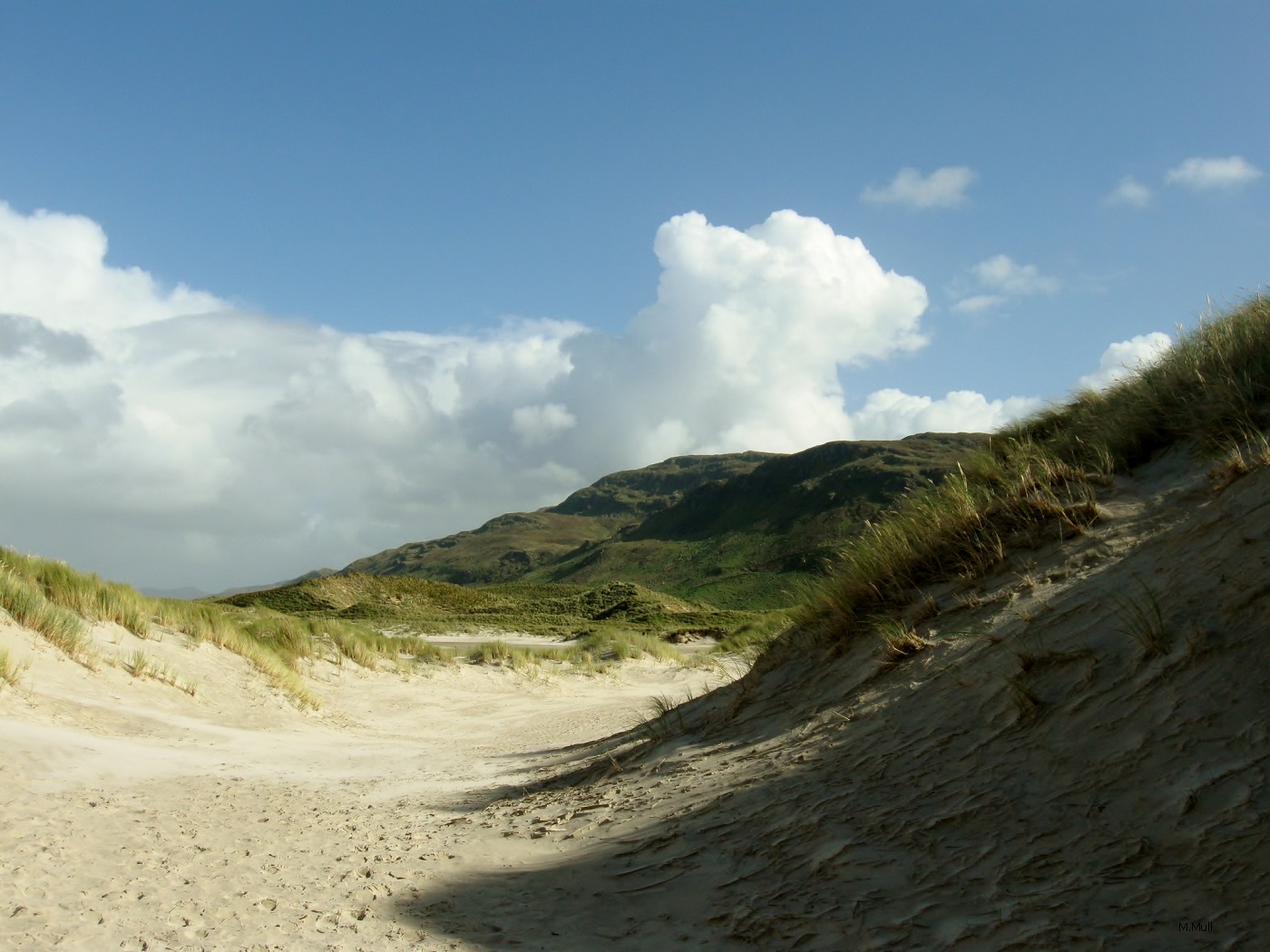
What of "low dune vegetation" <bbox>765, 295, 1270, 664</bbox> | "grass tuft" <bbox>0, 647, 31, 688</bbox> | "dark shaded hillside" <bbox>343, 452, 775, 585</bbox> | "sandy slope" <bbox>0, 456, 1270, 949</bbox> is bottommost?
"sandy slope" <bbox>0, 456, 1270, 949</bbox>

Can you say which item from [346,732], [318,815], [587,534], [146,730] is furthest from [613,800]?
[587,534]

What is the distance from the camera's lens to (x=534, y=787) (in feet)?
23.2

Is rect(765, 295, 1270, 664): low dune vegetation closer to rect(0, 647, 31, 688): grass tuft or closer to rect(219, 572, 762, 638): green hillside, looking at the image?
rect(0, 647, 31, 688): grass tuft

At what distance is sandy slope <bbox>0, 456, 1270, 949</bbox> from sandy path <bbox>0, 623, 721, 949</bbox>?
0.03 m

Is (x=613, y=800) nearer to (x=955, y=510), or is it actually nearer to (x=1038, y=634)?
(x=1038, y=634)

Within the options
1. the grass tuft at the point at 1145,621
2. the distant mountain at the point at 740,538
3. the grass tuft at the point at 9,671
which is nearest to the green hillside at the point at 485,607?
the distant mountain at the point at 740,538

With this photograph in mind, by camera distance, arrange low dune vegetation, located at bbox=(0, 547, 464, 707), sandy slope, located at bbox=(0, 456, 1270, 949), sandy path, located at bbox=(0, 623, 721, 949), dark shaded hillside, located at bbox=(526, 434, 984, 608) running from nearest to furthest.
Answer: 1. sandy slope, located at bbox=(0, 456, 1270, 949)
2. sandy path, located at bbox=(0, 623, 721, 949)
3. low dune vegetation, located at bbox=(0, 547, 464, 707)
4. dark shaded hillside, located at bbox=(526, 434, 984, 608)

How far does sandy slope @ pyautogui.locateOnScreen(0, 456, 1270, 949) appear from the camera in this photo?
329cm

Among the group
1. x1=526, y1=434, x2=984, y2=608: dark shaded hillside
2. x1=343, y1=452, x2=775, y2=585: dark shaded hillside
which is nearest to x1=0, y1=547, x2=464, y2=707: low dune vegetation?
x1=526, y1=434, x2=984, y2=608: dark shaded hillside

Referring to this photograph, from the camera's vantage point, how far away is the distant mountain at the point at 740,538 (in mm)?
76250

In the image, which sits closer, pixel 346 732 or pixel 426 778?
pixel 426 778

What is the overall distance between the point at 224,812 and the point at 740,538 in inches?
3542

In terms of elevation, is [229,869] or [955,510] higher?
[955,510]

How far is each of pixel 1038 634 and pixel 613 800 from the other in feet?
9.29
